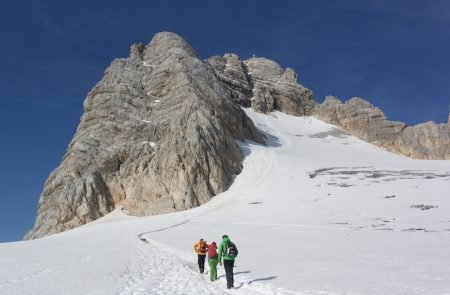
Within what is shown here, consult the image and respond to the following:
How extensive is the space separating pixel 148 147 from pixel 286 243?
4672 centimetres

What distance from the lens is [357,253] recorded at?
21.0 metres

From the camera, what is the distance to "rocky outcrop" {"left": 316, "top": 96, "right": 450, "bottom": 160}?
96.3m

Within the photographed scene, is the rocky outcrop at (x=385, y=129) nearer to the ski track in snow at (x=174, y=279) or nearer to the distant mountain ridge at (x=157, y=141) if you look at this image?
the distant mountain ridge at (x=157, y=141)

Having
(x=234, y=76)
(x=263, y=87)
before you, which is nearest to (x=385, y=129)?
(x=263, y=87)

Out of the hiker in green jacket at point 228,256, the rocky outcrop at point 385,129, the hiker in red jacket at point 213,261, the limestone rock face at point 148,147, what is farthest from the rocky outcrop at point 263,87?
the hiker in green jacket at point 228,256

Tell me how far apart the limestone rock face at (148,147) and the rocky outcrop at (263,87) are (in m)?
27.8

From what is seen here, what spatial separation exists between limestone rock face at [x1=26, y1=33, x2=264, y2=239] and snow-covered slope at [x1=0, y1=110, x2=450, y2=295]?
3.79 m

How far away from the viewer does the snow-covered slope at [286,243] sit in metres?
14.3

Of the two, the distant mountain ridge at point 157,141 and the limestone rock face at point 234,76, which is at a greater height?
the limestone rock face at point 234,76

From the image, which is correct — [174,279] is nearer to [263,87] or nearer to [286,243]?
[286,243]

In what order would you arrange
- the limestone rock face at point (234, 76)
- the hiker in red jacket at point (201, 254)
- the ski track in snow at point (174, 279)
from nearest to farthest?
the ski track in snow at point (174, 279), the hiker in red jacket at point (201, 254), the limestone rock face at point (234, 76)

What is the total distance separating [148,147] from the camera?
6969 centimetres

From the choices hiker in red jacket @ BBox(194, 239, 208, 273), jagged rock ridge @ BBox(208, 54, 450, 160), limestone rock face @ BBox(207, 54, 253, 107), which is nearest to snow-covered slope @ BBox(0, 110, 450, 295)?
hiker in red jacket @ BBox(194, 239, 208, 273)

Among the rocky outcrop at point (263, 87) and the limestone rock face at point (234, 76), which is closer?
the limestone rock face at point (234, 76)
